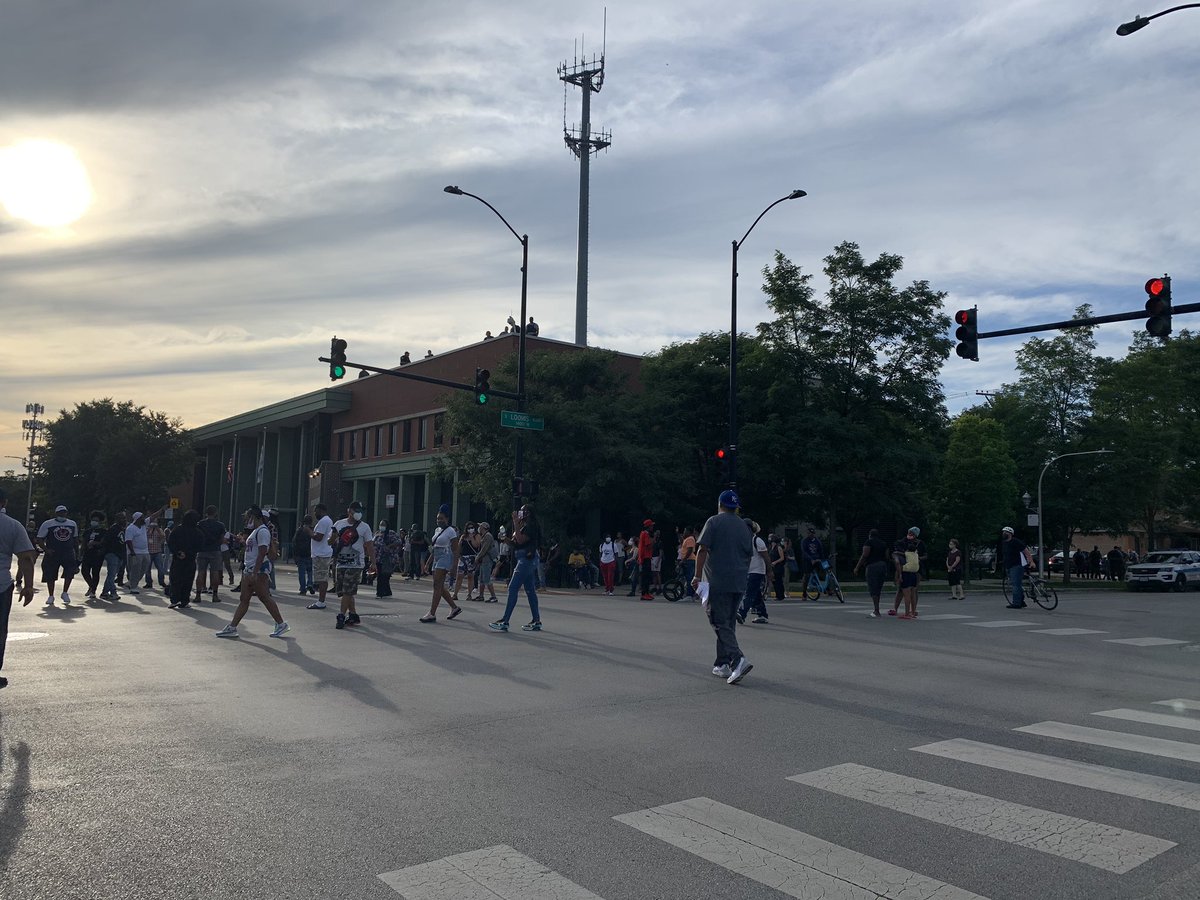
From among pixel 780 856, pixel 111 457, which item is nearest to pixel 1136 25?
pixel 780 856

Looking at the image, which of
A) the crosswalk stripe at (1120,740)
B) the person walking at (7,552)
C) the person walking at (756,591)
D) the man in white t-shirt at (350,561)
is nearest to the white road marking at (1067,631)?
the person walking at (756,591)

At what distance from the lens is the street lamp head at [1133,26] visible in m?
15.9

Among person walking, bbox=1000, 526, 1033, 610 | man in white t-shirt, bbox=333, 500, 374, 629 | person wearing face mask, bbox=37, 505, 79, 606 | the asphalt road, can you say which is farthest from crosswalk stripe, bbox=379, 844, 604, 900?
person walking, bbox=1000, 526, 1033, 610

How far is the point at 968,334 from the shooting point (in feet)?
62.3

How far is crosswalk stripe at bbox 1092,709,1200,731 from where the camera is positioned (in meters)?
8.38

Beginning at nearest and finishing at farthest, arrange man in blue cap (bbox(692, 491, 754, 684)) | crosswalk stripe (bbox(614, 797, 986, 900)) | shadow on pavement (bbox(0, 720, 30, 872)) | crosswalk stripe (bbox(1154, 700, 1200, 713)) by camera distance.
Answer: crosswalk stripe (bbox(614, 797, 986, 900)) < shadow on pavement (bbox(0, 720, 30, 872)) < crosswalk stripe (bbox(1154, 700, 1200, 713)) < man in blue cap (bbox(692, 491, 754, 684))

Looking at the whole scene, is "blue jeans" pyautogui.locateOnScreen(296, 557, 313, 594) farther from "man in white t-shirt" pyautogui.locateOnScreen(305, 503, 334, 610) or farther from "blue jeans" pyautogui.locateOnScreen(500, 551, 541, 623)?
"blue jeans" pyautogui.locateOnScreen(500, 551, 541, 623)

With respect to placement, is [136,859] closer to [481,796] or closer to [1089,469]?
[481,796]

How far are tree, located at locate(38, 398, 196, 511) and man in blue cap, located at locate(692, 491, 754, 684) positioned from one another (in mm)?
63032

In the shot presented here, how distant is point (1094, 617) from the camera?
21.2 m

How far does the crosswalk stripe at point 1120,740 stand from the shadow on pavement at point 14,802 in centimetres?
684

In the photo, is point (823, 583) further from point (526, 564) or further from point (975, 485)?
point (975, 485)

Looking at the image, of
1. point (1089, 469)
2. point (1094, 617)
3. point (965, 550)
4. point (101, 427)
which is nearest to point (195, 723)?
point (1094, 617)

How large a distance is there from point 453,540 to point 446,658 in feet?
17.9
